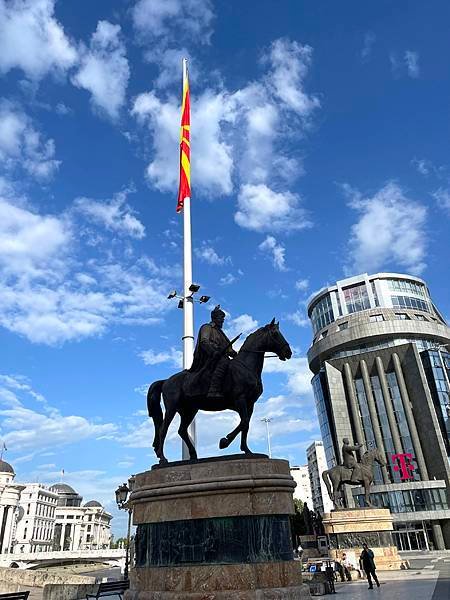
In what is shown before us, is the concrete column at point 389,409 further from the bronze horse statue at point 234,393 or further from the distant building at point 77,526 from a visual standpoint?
the distant building at point 77,526

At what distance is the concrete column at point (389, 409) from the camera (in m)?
60.1

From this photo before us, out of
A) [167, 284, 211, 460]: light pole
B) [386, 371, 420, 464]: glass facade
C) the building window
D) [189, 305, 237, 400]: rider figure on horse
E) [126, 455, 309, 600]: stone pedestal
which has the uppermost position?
the building window

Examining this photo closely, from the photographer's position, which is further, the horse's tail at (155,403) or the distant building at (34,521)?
the distant building at (34,521)

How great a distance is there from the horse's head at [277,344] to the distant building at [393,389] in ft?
180

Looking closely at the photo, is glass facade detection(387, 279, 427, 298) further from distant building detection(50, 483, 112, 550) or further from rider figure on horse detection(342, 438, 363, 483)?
distant building detection(50, 483, 112, 550)

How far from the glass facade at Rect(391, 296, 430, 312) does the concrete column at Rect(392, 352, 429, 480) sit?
32.2ft

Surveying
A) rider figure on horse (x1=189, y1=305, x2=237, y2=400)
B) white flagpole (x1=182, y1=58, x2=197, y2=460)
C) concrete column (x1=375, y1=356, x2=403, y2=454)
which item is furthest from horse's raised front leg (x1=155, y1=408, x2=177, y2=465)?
concrete column (x1=375, y1=356, x2=403, y2=454)

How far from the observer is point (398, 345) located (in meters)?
64.4

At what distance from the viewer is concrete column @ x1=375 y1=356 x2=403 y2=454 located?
60062 millimetres

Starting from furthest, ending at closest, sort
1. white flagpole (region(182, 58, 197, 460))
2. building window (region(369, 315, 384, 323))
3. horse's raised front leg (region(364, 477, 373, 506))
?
building window (region(369, 315, 384, 323)), horse's raised front leg (region(364, 477, 373, 506)), white flagpole (region(182, 58, 197, 460))

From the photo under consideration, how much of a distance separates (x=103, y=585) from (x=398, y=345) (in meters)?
58.0

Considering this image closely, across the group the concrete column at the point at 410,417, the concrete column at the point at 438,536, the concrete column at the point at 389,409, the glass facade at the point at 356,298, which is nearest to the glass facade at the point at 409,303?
the glass facade at the point at 356,298

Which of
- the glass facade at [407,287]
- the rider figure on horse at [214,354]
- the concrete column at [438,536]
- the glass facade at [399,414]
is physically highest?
the glass facade at [407,287]

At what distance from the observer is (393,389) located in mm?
63781
